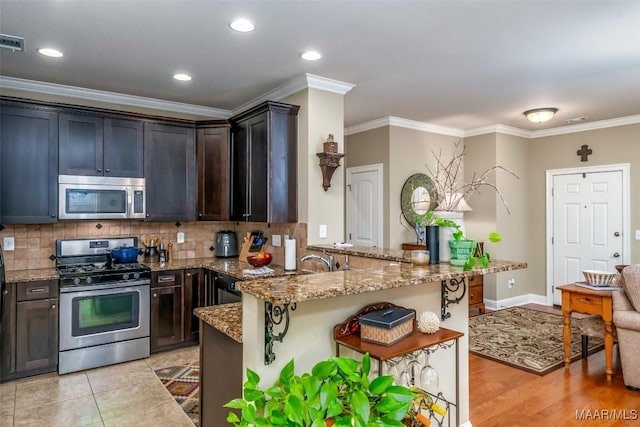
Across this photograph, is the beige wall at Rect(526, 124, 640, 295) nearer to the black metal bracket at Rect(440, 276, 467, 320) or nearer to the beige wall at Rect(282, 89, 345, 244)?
the beige wall at Rect(282, 89, 345, 244)

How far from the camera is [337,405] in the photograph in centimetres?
126

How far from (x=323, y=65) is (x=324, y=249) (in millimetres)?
1569

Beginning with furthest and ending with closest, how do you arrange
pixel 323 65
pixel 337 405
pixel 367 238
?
pixel 367 238 < pixel 323 65 < pixel 337 405

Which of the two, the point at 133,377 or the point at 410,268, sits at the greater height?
the point at 410,268

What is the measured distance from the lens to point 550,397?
3178 millimetres

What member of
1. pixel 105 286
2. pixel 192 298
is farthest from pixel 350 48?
pixel 105 286

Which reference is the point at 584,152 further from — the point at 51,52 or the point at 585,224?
the point at 51,52

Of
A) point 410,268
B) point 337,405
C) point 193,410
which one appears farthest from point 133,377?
point 337,405

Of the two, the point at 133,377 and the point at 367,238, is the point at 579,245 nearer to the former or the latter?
the point at 367,238

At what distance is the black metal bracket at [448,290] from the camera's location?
2.44 metres

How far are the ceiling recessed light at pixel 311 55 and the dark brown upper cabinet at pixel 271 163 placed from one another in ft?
2.04

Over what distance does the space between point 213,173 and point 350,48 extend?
2.12 m

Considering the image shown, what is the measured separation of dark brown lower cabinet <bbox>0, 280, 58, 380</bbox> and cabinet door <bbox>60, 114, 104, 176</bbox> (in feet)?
3.52

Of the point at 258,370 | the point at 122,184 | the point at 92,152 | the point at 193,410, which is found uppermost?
the point at 92,152
